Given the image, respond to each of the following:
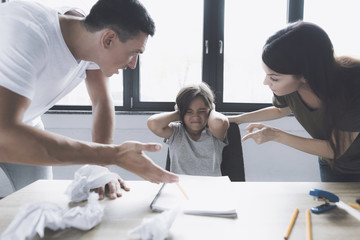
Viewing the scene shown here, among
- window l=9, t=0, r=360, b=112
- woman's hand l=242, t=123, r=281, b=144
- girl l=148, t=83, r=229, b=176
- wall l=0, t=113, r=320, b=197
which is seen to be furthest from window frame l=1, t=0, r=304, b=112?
woman's hand l=242, t=123, r=281, b=144

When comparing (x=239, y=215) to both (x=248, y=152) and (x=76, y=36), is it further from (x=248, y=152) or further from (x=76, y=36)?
(x=248, y=152)

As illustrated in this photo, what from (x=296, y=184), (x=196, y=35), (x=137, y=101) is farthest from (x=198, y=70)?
(x=296, y=184)

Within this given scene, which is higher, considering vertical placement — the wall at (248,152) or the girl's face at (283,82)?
the girl's face at (283,82)

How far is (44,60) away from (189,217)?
66cm

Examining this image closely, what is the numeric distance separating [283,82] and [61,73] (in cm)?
84

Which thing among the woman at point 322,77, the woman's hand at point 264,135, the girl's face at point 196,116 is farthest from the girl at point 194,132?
the woman at point 322,77

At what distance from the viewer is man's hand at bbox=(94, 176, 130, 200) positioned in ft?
2.85

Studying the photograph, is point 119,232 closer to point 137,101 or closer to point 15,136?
point 15,136

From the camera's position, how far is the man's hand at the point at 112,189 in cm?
87

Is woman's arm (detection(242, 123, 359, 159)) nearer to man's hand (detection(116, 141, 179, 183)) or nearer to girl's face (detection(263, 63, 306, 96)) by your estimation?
girl's face (detection(263, 63, 306, 96))

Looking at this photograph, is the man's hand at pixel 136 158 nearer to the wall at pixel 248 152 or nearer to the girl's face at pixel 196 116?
the girl's face at pixel 196 116

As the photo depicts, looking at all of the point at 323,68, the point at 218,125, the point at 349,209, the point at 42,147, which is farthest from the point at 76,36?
the point at 349,209

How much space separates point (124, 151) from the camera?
79cm

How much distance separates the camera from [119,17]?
3.22ft
